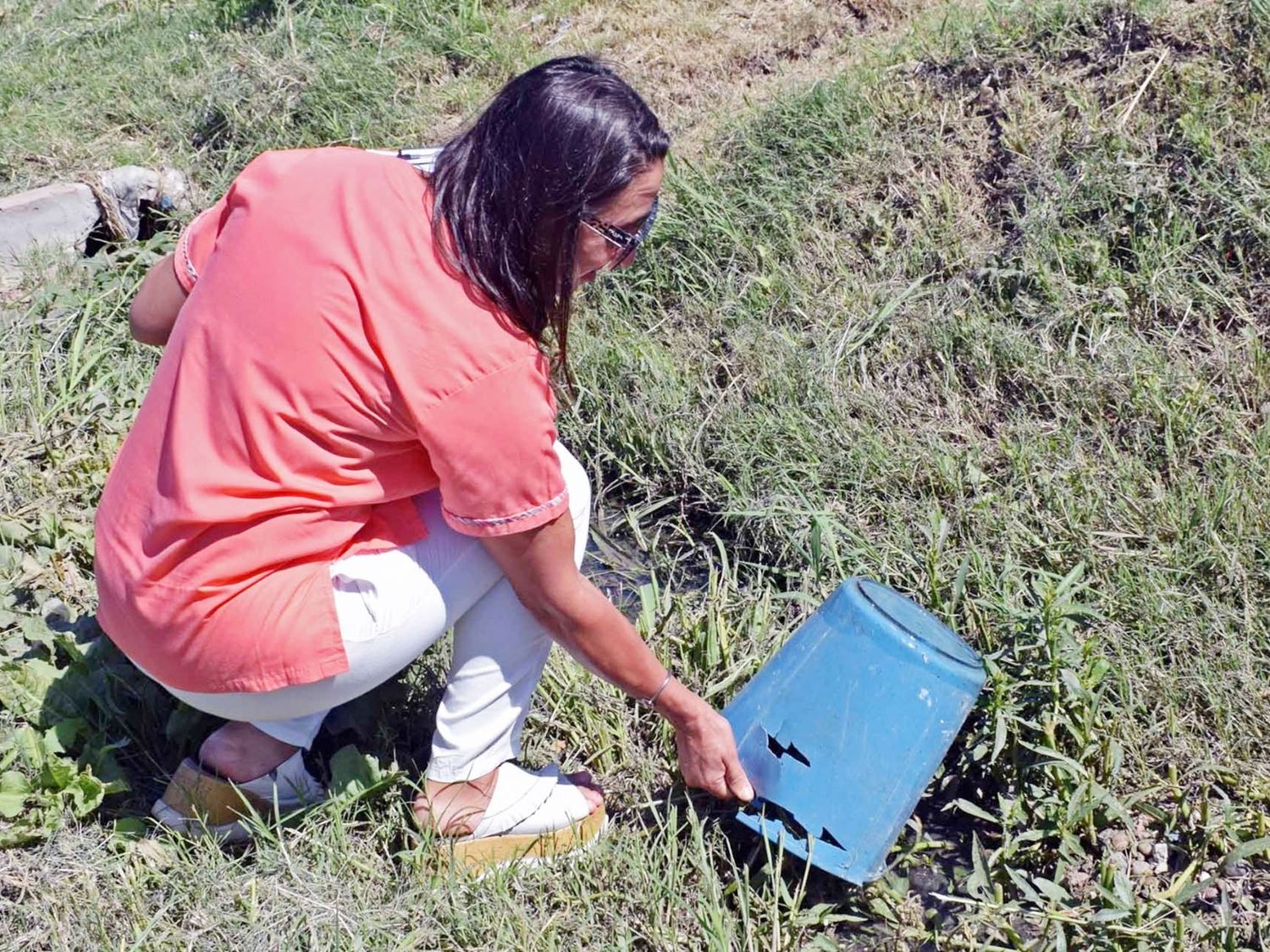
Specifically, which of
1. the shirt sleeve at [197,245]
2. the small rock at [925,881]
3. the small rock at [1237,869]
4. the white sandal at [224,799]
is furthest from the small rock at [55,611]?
the small rock at [1237,869]

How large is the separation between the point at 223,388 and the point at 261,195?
258mm

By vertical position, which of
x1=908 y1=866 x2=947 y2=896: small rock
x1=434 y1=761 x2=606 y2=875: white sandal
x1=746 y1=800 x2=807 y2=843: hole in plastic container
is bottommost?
x1=908 y1=866 x2=947 y2=896: small rock

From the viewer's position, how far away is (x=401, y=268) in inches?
62.9

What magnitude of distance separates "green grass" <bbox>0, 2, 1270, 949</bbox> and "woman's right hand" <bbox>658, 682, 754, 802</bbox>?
184 millimetres

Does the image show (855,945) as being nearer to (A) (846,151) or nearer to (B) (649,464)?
(B) (649,464)

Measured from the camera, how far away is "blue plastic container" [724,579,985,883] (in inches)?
75.3

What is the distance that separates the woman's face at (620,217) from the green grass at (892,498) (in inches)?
37.0

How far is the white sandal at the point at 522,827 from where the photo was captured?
204 cm

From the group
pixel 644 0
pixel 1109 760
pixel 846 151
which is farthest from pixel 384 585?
pixel 644 0

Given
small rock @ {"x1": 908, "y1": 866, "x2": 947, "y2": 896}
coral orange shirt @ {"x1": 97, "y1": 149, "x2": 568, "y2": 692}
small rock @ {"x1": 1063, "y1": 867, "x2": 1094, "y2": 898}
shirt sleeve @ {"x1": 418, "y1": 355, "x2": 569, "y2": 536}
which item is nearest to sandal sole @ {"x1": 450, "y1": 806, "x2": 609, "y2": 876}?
coral orange shirt @ {"x1": 97, "y1": 149, "x2": 568, "y2": 692}

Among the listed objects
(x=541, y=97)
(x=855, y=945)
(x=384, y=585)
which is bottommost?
(x=855, y=945)

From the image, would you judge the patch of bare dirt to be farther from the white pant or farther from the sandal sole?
the sandal sole

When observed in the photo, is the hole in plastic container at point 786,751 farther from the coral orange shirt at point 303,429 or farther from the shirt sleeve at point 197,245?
the shirt sleeve at point 197,245

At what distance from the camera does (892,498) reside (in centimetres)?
274
